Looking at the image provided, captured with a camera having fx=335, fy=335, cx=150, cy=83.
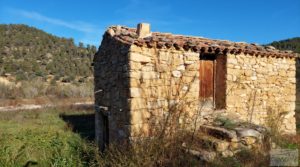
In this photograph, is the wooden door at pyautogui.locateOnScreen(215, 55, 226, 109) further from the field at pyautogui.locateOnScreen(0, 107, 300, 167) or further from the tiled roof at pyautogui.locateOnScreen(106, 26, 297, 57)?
the field at pyautogui.locateOnScreen(0, 107, 300, 167)

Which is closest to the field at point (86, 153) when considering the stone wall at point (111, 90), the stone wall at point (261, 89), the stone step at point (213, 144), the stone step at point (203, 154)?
the stone step at point (203, 154)

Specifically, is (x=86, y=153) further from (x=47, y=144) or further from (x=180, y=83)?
(x=180, y=83)

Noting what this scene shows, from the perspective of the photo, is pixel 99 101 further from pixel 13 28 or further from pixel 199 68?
pixel 13 28

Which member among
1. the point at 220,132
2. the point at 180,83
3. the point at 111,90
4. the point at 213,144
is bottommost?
the point at 213,144

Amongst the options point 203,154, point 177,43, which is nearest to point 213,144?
point 203,154

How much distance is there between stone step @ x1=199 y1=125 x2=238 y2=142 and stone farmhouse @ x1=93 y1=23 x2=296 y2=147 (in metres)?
0.33

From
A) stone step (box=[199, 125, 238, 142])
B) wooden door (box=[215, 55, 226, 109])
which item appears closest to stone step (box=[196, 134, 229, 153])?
stone step (box=[199, 125, 238, 142])

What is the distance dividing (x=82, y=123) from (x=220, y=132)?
942 centimetres

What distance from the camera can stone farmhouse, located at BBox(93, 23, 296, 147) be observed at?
24.4ft

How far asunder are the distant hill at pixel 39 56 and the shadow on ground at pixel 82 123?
16.8m

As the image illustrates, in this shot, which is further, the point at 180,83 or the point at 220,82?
the point at 220,82

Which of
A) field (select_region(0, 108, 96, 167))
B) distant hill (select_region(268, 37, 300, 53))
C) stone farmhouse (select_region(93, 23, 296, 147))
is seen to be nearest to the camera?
stone farmhouse (select_region(93, 23, 296, 147))

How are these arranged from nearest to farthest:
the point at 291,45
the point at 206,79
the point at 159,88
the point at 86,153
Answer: the point at 159,88
the point at 86,153
the point at 206,79
the point at 291,45

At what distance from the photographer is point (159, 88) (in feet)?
25.2
